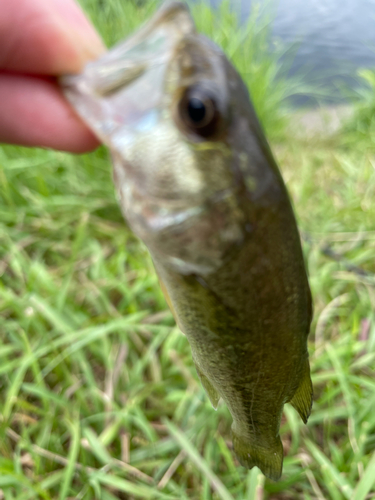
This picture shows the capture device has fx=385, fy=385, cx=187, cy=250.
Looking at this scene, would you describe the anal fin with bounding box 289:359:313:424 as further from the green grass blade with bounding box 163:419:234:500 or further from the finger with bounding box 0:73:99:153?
the finger with bounding box 0:73:99:153

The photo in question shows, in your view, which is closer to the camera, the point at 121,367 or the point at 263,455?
the point at 263,455

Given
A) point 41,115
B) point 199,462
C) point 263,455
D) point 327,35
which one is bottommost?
point 327,35

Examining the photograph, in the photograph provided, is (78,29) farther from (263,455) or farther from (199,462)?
(199,462)

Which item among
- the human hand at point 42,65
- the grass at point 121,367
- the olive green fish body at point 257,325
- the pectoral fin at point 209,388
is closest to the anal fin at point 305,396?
the olive green fish body at point 257,325

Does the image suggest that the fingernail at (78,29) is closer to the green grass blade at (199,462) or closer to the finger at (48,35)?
the finger at (48,35)

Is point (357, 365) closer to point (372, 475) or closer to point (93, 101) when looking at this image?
point (372, 475)

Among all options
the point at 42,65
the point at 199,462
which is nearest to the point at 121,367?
the point at 199,462

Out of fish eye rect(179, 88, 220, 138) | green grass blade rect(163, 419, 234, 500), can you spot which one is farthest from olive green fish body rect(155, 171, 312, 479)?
green grass blade rect(163, 419, 234, 500)
